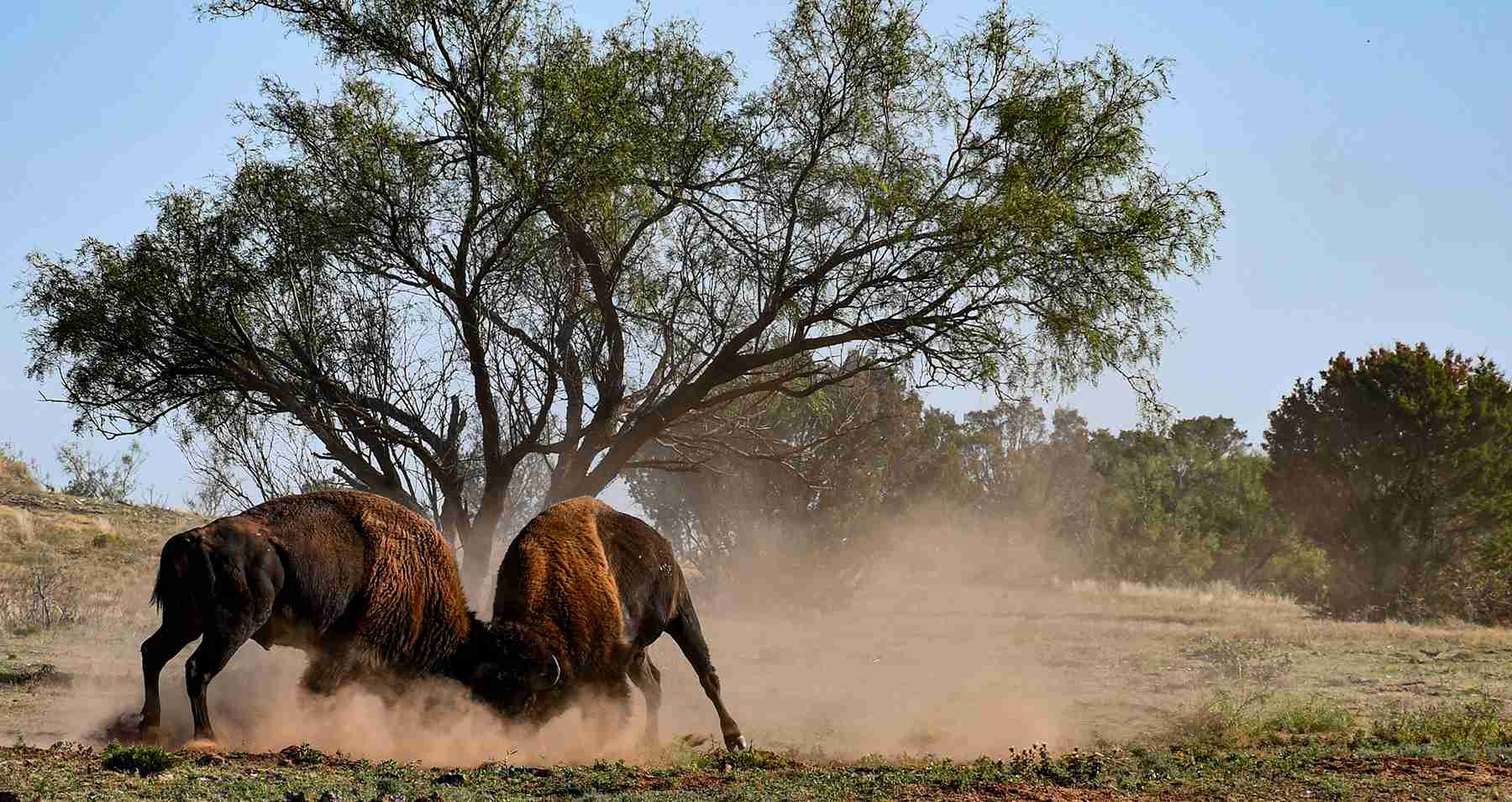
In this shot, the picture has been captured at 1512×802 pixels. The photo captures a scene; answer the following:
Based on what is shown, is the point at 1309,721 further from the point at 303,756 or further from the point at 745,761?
the point at 303,756

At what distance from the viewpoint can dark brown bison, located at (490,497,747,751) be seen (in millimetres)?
11117

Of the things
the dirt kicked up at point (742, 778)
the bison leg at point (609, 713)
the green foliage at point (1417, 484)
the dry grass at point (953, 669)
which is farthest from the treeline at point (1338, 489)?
the dirt kicked up at point (742, 778)

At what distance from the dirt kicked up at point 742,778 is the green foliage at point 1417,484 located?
26.3m

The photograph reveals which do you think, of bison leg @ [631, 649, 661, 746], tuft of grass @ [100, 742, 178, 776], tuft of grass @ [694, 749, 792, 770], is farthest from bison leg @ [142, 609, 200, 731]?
tuft of grass @ [694, 749, 792, 770]

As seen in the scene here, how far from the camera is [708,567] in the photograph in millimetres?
35188

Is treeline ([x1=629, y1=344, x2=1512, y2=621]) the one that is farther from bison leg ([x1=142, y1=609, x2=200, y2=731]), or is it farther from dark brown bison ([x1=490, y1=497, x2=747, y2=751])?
bison leg ([x1=142, y1=609, x2=200, y2=731])

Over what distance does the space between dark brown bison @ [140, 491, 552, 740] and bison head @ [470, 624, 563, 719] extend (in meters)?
0.02

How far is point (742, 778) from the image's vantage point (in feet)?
30.9

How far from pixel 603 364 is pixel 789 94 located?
4.66 meters

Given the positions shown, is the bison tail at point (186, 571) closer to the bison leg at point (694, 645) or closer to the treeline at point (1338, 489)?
the bison leg at point (694, 645)

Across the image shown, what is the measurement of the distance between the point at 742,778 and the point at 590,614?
2.61m

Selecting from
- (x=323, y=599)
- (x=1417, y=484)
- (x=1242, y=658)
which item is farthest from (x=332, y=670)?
(x=1417, y=484)

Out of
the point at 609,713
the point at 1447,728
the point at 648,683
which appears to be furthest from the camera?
the point at 648,683

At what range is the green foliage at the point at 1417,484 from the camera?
3356 centimetres
